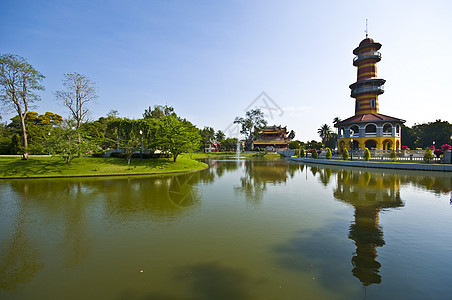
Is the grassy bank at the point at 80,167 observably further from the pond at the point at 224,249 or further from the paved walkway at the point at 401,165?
the paved walkway at the point at 401,165

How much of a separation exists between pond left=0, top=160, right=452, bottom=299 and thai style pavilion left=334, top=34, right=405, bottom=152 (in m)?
39.0

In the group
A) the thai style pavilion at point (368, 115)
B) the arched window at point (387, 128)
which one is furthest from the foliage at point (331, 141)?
the arched window at point (387, 128)

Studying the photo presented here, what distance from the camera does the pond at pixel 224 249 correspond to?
179 inches

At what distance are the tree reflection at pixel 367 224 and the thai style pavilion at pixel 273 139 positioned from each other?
65.6 meters

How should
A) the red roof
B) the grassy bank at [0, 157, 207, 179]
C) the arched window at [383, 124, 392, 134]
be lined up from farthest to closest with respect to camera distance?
1. the arched window at [383, 124, 392, 134]
2. the red roof
3. the grassy bank at [0, 157, 207, 179]

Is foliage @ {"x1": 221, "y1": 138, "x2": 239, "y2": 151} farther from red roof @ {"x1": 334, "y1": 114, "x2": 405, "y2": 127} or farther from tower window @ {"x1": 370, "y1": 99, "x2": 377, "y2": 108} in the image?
tower window @ {"x1": 370, "y1": 99, "x2": 377, "y2": 108}

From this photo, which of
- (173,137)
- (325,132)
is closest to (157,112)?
(173,137)

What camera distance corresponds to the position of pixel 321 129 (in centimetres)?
9250

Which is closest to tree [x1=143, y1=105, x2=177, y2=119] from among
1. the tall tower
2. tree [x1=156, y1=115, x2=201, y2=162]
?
tree [x1=156, y1=115, x2=201, y2=162]

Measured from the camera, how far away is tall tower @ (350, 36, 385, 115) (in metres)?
47.2

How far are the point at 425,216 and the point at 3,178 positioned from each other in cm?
3146

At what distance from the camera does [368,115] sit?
46562 mm

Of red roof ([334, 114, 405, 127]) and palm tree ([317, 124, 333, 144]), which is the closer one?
red roof ([334, 114, 405, 127])

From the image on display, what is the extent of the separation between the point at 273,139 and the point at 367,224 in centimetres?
7859
